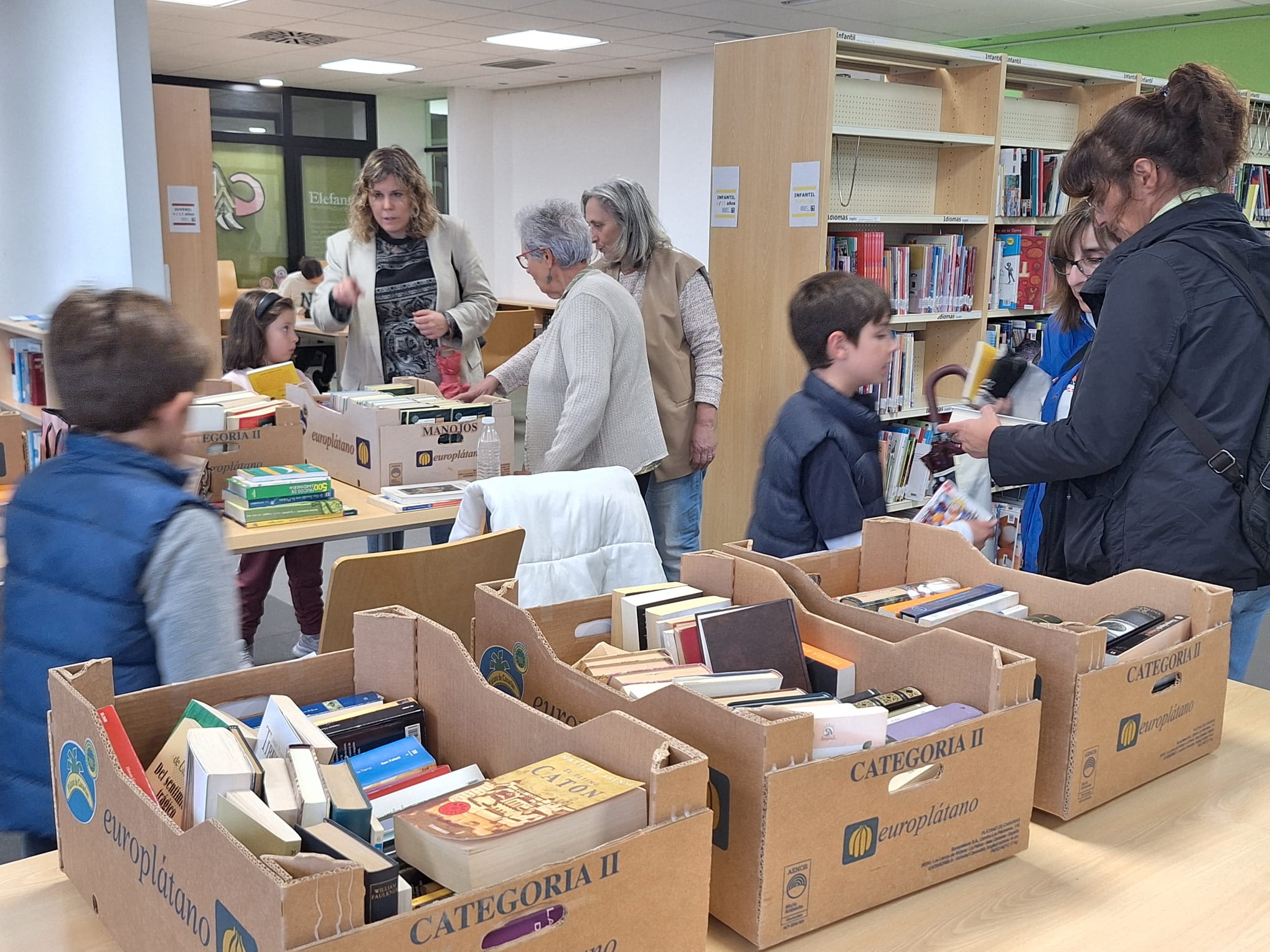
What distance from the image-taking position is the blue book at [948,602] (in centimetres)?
149

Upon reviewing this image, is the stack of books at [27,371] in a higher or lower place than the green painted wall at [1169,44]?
lower

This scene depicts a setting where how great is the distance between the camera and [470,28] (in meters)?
8.16

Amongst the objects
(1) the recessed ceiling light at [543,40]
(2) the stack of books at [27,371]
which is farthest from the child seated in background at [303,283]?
(2) the stack of books at [27,371]

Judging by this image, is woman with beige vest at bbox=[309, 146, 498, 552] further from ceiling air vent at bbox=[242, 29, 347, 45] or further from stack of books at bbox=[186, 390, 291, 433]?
ceiling air vent at bbox=[242, 29, 347, 45]

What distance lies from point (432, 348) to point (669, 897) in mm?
3265

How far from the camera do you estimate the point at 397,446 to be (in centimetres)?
313

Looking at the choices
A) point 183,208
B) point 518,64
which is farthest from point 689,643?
point 518,64

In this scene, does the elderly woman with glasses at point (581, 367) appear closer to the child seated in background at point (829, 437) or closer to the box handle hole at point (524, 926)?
the child seated in background at point (829, 437)

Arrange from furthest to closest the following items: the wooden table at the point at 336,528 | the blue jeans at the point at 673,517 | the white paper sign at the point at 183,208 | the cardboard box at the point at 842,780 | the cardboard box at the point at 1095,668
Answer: the white paper sign at the point at 183,208 < the blue jeans at the point at 673,517 < the wooden table at the point at 336,528 < the cardboard box at the point at 1095,668 < the cardboard box at the point at 842,780

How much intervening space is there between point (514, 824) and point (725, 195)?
403 cm

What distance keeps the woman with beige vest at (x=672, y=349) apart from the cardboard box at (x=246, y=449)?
113 cm

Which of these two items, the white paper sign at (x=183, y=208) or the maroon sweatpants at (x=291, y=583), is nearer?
the maroon sweatpants at (x=291, y=583)

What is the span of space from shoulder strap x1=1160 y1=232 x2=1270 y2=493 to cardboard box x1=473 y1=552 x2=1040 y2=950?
0.77m

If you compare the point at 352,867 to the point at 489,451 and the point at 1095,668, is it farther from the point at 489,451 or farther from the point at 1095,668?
the point at 489,451
